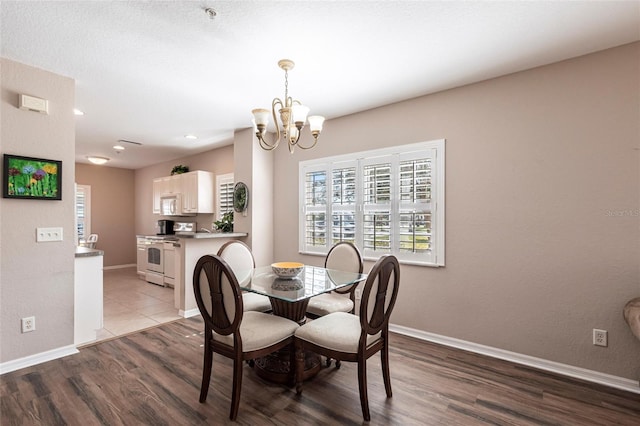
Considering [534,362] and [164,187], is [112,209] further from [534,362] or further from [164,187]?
[534,362]

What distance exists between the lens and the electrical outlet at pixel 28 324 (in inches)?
103

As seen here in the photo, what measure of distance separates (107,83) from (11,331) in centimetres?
233

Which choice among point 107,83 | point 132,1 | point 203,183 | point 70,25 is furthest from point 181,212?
point 132,1

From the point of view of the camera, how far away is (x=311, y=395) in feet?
7.26

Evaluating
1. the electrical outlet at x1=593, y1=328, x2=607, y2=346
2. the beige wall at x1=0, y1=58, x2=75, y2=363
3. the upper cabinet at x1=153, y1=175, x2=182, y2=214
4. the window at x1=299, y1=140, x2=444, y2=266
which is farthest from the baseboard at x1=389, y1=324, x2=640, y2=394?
the upper cabinet at x1=153, y1=175, x2=182, y2=214

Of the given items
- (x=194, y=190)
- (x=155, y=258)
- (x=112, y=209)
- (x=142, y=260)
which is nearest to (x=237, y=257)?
(x=194, y=190)

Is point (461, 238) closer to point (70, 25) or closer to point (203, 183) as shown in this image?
point (70, 25)

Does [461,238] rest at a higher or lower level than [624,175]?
lower

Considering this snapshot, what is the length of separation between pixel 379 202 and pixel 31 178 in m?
3.27

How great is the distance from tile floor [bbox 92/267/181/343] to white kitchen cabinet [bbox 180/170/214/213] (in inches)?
61.4

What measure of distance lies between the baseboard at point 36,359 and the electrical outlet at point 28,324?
9.1 inches

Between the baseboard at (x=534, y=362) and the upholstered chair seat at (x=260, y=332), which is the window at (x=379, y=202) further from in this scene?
the upholstered chair seat at (x=260, y=332)

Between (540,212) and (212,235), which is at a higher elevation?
(540,212)

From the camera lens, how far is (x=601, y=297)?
7.83 ft
